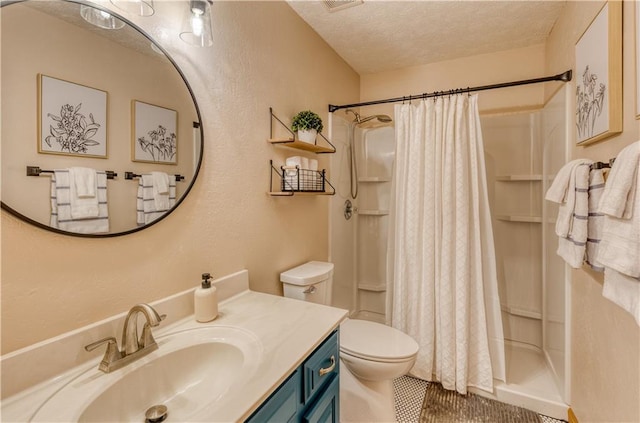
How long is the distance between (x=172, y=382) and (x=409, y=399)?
154cm

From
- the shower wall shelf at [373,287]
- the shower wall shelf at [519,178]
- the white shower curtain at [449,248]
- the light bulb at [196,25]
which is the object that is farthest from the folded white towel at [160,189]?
the shower wall shelf at [519,178]

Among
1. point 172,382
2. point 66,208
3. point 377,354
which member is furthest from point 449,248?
point 66,208

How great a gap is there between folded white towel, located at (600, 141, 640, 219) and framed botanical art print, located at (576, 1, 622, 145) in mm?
287

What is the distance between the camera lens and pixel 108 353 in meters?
0.82

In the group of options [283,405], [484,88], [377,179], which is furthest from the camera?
[377,179]

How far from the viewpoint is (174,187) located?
43.6 inches

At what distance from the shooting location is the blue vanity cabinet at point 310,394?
0.77m

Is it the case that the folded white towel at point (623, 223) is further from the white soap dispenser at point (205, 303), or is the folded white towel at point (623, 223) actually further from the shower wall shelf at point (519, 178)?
the shower wall shelf at point (519, 178)

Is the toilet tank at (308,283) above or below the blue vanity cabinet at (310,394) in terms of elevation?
above

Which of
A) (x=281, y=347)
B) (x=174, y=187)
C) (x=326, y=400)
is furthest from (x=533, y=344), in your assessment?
(x=174, y=187)

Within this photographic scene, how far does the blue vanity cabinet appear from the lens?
0.77m

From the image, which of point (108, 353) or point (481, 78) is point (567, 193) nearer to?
point (481, 78)

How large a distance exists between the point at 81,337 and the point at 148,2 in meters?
1.04

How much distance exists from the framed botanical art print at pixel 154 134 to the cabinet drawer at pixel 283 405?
33.0 inches
